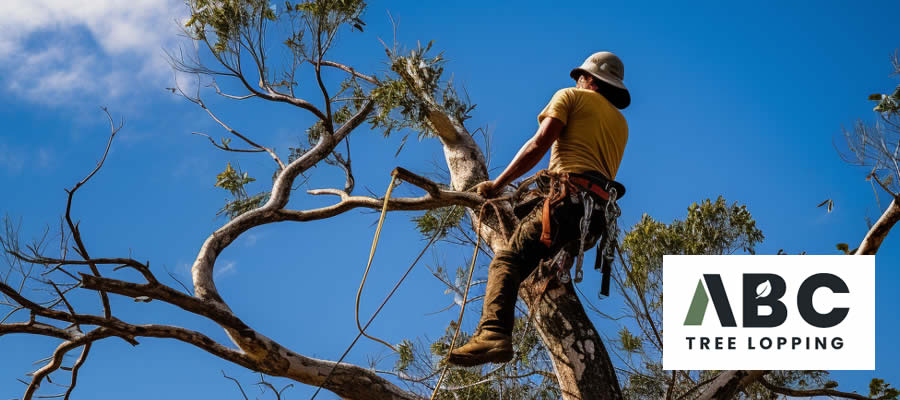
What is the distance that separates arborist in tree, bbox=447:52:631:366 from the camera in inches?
148

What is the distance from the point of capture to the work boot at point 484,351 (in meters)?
3.56

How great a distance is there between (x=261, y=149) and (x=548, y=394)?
290 centimetres

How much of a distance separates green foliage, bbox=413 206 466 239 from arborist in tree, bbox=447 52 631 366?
2225 mm

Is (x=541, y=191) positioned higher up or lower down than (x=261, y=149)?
lower down

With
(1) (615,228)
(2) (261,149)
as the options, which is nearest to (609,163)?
(1) (615,228)

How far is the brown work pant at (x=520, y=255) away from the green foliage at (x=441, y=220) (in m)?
2.40

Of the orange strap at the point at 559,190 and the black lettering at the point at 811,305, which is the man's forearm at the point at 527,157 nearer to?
the orange strap at the point at 559,190

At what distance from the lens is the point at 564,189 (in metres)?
3.93

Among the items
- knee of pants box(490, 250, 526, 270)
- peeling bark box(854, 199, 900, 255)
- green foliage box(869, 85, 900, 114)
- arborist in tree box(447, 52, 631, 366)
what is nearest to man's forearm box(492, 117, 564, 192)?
arborist in tree box(447, 52, 631, 366)

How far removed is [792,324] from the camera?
541cm

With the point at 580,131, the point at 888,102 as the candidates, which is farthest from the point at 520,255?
the point at 888,102

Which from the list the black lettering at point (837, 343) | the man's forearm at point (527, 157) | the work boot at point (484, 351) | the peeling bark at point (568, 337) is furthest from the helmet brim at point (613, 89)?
the black lettering at point (837, 343)

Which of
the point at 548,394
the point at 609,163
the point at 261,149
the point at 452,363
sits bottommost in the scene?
the point at 452,363

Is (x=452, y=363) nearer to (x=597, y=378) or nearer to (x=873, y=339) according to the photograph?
(x=597, y=378)
